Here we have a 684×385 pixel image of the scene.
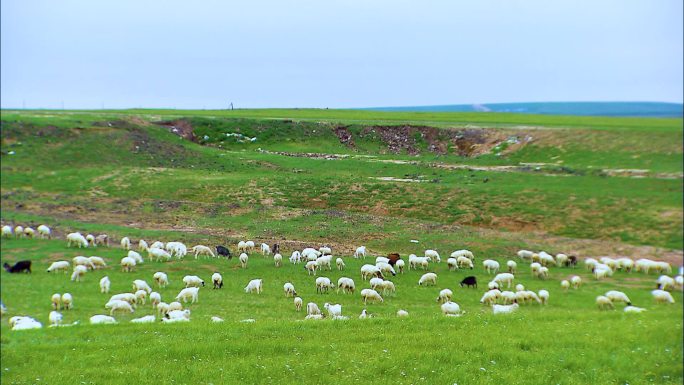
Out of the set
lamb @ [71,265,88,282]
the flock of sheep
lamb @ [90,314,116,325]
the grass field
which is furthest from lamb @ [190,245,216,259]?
lamb @ [71,265,88,282]

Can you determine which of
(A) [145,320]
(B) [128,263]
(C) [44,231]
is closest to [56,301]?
(B) [128,263]

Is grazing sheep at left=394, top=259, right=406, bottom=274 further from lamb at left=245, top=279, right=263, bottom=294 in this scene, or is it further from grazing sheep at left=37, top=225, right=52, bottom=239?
grazing sheep at left=37, top=225, right=52, bottom=239

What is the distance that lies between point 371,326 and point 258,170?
5012mm

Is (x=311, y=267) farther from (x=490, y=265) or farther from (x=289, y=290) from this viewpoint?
(x=490, y=265)

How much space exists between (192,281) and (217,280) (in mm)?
1285

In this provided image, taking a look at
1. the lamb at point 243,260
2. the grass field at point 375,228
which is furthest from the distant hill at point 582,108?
the lamb at point 243,260

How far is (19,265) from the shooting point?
20.2 meters

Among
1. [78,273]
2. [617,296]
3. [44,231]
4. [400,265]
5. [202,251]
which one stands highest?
[202,251]

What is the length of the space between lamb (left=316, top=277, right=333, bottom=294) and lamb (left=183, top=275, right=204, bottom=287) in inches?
136

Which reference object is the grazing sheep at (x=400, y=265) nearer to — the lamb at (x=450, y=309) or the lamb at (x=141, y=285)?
the lamb at (x=450, y=309)

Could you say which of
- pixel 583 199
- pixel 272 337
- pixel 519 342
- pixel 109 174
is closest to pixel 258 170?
pixel 272 337

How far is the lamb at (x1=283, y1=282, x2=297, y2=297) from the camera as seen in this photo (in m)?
15.0

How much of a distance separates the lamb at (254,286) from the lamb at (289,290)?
2.37 feet

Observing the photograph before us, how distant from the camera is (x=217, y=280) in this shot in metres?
15.1
